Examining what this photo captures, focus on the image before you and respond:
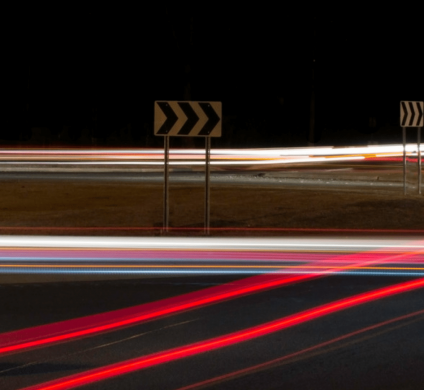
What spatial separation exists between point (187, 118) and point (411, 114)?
7648 millimetres

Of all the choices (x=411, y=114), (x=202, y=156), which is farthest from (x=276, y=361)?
(x=202, y=156)

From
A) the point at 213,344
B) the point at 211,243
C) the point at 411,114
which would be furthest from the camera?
the point at 411,114

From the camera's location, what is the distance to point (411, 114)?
800 inches

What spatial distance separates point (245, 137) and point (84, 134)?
35.6ft

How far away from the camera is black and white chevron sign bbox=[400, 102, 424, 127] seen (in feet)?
66.0

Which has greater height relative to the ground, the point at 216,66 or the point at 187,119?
the point at 216,66

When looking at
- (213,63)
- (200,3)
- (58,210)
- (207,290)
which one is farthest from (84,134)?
(207,290)

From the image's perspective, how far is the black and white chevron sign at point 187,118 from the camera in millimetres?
14414

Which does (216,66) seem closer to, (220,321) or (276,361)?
(220,321)

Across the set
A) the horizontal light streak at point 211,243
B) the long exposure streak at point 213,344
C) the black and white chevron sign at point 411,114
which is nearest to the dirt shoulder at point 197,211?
the horizontal light streak at point 211,243

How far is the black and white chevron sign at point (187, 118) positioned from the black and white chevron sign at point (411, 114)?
694cm

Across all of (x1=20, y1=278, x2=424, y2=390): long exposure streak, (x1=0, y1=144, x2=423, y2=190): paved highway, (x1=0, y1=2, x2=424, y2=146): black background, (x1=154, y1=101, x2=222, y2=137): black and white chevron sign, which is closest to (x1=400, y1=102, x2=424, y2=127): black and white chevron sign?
(x1=154, y1=101, x2=222, y2=137): black and white chevron sign

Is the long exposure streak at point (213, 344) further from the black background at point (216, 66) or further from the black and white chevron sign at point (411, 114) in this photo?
the black background at point (216, 66)

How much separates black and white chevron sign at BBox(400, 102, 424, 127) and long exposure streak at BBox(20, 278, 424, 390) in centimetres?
1110
